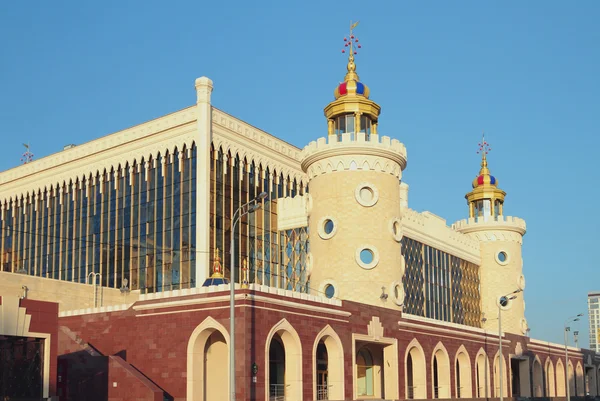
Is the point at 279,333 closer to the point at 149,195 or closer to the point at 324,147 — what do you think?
the point at 324,147

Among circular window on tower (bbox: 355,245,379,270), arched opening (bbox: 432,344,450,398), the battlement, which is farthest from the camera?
the battlement

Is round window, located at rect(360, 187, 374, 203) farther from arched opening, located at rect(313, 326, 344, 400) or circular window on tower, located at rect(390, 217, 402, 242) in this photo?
arched opening, located at rect(313, 326, 344, 400)

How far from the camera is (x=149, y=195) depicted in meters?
60.7

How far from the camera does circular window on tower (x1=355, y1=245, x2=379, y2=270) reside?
46969 mm

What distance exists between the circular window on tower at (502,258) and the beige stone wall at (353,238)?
26479 mm

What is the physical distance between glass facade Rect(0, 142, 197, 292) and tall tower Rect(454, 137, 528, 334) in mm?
29416

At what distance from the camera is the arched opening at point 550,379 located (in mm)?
72375

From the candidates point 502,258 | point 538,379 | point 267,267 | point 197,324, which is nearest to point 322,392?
point 197,324

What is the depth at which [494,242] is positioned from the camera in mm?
73250

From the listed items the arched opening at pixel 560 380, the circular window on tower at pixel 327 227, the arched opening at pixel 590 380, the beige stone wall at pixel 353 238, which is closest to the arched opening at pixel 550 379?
the arched opening at pixel 560 380

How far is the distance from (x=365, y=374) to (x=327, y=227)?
9.32 m

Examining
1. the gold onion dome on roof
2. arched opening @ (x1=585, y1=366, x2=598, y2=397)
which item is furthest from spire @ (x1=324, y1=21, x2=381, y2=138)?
arched opening @ (x1=585, y1=366, x2=598, y2=397)

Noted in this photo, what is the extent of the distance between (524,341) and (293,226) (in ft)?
74.7

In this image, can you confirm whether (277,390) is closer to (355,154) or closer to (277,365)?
(277,365)
